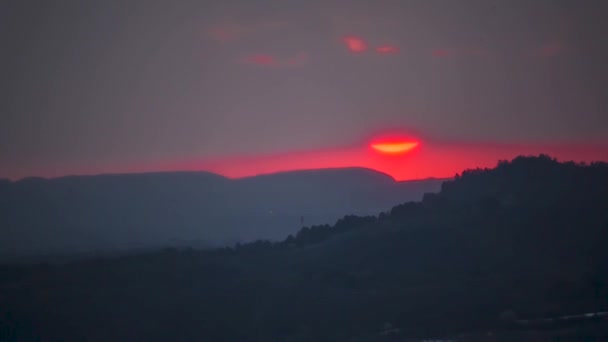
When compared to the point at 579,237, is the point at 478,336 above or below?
below

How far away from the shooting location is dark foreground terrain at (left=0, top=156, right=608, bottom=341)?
144 ft

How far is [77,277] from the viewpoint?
48.4m

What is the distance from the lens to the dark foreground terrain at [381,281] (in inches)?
1724

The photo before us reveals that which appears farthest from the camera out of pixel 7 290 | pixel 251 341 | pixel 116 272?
pixel 116 272

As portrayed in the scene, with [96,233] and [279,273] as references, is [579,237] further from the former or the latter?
[96,233]

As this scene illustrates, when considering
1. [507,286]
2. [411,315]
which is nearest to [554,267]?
[507,286]

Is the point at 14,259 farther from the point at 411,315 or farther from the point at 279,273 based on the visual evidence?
the point at 411,315

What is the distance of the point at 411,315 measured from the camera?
149 ft

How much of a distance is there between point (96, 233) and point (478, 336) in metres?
29.1

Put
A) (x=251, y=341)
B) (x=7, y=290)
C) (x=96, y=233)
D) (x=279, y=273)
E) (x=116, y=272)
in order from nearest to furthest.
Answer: (x=251, y=341)
(x=7, y=290)
(x=116, y=272)
(x=279, y=273)
(x=96, y=233)

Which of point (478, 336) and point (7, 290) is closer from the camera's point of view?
point (478, 336)

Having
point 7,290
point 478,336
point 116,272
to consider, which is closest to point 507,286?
point 478,336

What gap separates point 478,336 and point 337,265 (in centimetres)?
1407

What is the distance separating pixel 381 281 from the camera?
51156mm
